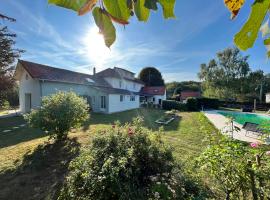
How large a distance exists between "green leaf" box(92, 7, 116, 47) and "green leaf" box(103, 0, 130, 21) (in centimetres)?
2

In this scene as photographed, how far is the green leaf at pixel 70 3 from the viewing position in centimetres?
50

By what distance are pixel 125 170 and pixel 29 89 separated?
63.9 ft

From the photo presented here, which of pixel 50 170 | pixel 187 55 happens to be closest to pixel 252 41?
pixel 187 55

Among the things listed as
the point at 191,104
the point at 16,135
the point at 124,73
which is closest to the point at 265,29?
the point at 16,135

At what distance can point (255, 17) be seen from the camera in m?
0.56

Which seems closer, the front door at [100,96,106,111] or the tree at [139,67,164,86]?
the front door at [100,96,106,111]

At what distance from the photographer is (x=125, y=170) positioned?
11.7 ft

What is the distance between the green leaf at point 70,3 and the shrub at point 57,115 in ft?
26.5

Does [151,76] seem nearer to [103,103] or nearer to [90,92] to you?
[90,92]

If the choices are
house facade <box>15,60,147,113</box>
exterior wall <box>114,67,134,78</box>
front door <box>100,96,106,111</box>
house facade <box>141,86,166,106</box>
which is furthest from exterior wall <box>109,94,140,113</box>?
house facade <box>141,86,166,106</box>

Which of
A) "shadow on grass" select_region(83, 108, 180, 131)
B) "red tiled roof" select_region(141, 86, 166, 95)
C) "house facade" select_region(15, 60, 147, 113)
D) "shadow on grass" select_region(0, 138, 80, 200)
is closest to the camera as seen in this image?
"shadow on grass" select_region(0, 138, 80, 200)

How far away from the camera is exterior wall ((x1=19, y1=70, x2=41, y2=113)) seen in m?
18.4

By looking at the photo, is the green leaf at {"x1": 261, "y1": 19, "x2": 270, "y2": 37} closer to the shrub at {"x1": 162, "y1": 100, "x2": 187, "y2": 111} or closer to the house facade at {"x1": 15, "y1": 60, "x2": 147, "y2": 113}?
the house facade at {"x1": 15, "y1": 60, "x2": 147, "y2": 113}

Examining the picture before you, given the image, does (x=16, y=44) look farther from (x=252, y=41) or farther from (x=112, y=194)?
(x=252, y=41)
